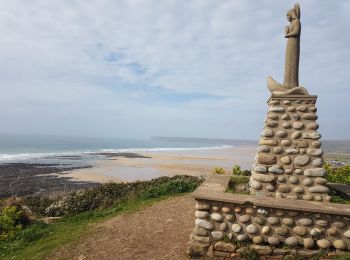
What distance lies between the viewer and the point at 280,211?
6109 millimetres

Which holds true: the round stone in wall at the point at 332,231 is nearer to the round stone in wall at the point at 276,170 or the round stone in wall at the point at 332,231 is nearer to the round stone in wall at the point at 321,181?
the round stone in wall at the point at 321,181

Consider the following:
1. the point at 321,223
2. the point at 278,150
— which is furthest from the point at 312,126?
the point at 321,223

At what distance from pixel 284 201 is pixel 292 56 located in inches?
133

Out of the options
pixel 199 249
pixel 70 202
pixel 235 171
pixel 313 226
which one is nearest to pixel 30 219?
pixel 70 202

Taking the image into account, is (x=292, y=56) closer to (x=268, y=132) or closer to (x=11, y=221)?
(x=268, y=132)

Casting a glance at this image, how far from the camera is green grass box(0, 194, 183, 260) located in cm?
751

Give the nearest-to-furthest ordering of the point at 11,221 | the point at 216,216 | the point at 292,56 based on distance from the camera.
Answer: the point at 216,216 → the point at 292,56 → the point at 11,221

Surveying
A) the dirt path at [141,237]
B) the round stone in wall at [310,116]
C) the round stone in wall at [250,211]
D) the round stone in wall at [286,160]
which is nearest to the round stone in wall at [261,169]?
the round stone in wall at [286,160]

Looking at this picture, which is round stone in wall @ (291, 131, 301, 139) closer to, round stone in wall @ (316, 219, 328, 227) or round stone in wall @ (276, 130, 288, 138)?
round stone in wall @ (276, 130, 288, 138)

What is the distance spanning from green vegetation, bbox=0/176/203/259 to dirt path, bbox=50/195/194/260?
0.53 metres

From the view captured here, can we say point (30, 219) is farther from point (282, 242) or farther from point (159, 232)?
point (282, 242)

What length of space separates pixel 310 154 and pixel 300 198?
95 cm

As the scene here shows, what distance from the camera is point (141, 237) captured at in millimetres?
7789

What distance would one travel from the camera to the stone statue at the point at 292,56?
24.8 ft
